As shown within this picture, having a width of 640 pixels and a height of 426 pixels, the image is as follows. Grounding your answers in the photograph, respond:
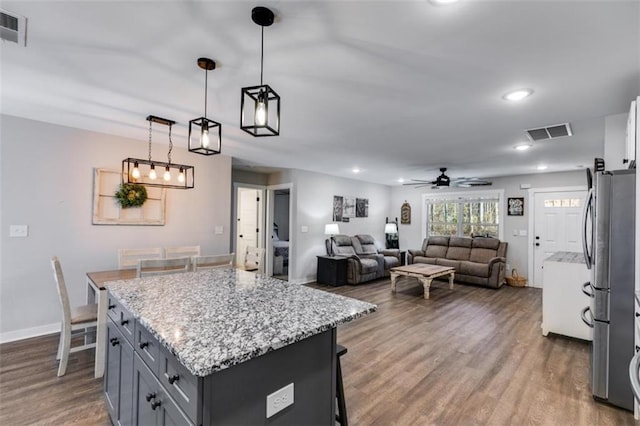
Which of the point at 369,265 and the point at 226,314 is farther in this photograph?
the point at 369,265

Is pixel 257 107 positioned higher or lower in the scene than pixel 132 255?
higher

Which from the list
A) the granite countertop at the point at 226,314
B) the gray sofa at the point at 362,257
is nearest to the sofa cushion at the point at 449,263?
the gray sofa at the point at 362,257

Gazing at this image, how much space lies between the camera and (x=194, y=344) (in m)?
1.05

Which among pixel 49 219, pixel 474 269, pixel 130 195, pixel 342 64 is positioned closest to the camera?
pixel 342 64

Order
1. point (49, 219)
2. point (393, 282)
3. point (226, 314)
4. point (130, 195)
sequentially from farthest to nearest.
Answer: point (393, 282), point (130, 195), point (49, 219), point (226, 314)

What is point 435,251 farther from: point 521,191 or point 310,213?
point 310,213

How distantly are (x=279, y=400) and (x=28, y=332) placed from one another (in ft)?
12.8

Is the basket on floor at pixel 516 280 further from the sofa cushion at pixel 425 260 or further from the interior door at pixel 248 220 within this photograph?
the interior door at pixel 248 220

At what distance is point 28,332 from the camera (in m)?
3.40

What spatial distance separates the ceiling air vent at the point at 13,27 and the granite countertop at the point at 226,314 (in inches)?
63.2

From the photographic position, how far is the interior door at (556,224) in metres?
6.02

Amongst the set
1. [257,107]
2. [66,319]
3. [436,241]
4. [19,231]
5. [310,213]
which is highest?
[257,107]

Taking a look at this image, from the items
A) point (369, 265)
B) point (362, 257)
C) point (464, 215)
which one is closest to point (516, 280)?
point (464, 215)

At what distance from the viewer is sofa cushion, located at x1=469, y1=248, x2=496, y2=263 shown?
6.63 meters
